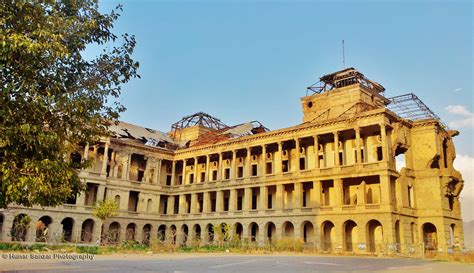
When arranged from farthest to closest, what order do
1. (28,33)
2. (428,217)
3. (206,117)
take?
(206,117) → (428,217) → (28,33)

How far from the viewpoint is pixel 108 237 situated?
156 feet

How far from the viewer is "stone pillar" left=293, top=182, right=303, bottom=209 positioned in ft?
143

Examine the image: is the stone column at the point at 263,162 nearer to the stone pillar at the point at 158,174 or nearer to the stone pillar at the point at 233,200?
the stone pillar at the point at 233,200

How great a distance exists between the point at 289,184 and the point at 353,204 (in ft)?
25.1

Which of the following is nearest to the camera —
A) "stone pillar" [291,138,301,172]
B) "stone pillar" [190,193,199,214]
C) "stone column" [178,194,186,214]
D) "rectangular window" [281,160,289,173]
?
"stone pillar" [291,138,301,172]

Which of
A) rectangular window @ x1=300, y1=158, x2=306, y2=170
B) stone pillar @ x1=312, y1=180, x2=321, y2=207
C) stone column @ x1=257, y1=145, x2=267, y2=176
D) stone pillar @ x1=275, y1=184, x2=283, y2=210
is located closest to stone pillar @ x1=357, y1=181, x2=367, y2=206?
stone pillar @ x1=312, y1=180, x2=321, y2=207

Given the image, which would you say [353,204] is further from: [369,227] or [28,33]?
[28,33]

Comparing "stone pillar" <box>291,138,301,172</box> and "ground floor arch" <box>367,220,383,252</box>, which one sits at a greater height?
"stone pillar" <box>291,138,301,172</box>

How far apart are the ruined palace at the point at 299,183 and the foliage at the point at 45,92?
21392 millimetres

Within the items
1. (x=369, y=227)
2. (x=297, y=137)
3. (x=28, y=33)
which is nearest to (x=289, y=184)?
(x=297, y=137)

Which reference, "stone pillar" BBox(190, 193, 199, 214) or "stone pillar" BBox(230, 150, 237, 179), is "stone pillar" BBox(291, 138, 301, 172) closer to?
"stone pillar" BBox(230, 150, 237, 179)

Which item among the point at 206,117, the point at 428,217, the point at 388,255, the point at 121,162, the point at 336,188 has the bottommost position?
the point at 388,255

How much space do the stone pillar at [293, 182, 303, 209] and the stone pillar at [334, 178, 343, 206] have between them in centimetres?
399

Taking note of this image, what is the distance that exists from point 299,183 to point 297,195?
1.32 metres
